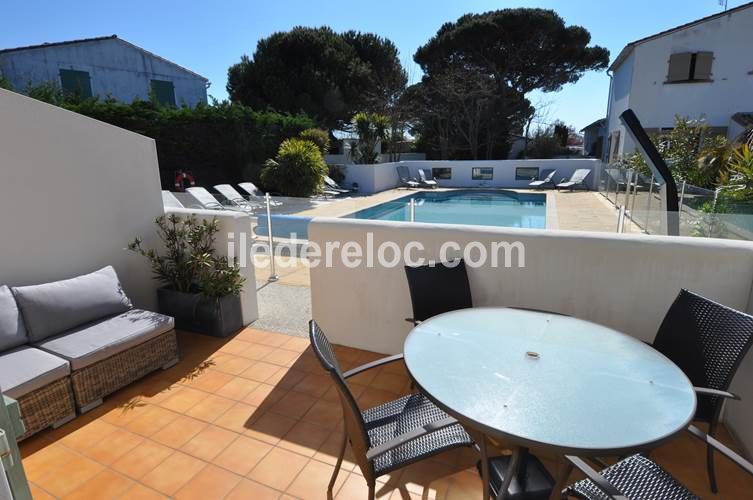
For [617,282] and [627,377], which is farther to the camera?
[617,282]

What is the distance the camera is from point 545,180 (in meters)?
17.5

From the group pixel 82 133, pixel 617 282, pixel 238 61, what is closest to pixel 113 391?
pixel 82 133

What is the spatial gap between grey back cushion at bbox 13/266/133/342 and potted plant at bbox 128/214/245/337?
0.65m

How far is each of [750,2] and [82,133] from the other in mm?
21234

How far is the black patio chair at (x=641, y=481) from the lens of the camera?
1.62 metres

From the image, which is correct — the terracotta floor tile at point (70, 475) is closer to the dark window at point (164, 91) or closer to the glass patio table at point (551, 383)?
the glass patio table at point (551, 383)

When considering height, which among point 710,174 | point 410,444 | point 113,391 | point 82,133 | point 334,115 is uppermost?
point 334,115

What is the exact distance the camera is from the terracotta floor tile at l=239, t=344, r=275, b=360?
3.69 m

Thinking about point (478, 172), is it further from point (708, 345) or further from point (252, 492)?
point (252, 492)

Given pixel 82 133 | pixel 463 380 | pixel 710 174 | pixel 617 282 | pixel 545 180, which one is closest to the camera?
pixel 463 380

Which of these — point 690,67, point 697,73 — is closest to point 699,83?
point 697,73

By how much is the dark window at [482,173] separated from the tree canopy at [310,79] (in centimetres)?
773

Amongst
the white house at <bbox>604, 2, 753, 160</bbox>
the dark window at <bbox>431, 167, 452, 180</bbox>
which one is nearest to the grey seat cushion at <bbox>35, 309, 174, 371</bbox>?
the dark window at <bbox>431, 167, 452, 180</bbox>

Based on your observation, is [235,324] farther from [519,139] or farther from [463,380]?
[519,139]
